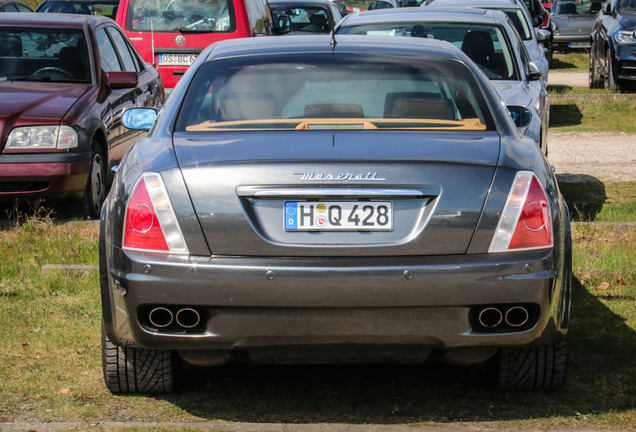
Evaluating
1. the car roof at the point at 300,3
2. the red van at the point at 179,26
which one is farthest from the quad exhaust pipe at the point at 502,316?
the car roof at the point at 300,3

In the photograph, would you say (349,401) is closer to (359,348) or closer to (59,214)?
(359,348)

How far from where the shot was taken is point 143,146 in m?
3.97

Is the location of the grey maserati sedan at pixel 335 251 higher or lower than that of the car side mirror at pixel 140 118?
higher

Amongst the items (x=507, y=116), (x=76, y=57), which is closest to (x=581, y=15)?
(x=76, y=57)

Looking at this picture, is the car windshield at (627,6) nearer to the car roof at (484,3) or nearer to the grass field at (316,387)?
the car roof at (484,3)

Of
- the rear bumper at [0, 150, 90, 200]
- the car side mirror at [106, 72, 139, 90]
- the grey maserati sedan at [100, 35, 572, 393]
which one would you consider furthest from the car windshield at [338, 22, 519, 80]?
the grey maserati sedan at [100, 35, 572, 393]

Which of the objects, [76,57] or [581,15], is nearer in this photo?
[76,57]

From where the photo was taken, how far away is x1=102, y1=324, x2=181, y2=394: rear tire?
13.0 ft

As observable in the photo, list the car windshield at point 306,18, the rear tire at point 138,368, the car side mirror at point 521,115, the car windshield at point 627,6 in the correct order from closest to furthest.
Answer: the rear tire at point 138,368 < the car side mirror at point 521,115 < the car windshield at point 627,6 < the car windshield at point 306,18

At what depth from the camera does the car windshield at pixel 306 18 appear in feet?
59.4

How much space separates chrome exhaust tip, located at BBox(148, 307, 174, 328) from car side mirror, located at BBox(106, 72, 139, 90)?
16.8ft

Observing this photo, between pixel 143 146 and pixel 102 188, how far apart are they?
4351 mm

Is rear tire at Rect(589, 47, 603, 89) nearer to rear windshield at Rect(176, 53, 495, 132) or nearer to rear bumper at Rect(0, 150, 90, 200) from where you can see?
rear bumper at Rect(0, 150, 90, 200)

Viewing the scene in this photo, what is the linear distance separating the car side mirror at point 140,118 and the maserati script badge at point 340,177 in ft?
5.91
